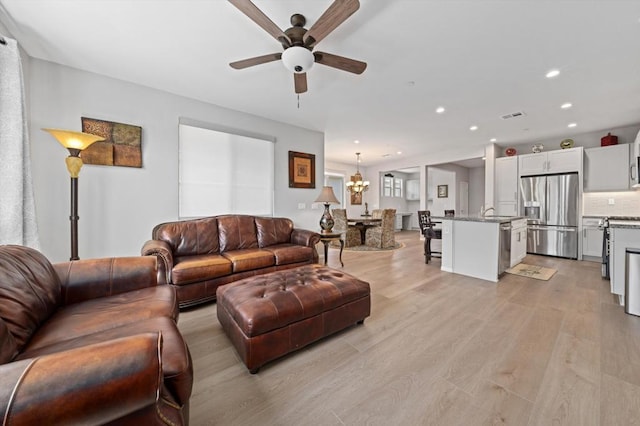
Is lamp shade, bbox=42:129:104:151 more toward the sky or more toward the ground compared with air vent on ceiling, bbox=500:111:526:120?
more toward the ground

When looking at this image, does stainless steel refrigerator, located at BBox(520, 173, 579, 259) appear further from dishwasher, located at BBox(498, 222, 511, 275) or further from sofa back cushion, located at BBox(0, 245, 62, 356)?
sofa back cushion, located at BBox(0, 245, 62, 356)

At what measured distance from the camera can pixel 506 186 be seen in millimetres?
5688

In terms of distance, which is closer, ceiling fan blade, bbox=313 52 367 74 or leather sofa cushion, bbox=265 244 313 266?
ceiling fan blade, bbox=313 52 367 74

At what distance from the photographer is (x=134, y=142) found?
3082mm

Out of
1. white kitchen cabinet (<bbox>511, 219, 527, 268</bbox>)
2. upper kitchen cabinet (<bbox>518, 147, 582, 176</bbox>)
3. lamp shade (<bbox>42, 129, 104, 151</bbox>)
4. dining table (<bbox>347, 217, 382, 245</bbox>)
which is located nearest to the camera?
lamp shade (<bbox>42, 129, 104, 151</bbox>)

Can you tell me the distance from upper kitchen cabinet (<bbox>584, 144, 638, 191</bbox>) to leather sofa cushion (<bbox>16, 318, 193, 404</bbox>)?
684 centimetres

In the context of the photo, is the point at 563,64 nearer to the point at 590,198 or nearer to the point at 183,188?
the point at 590,198

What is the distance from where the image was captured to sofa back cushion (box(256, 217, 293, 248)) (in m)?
3.59

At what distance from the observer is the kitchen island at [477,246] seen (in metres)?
3.37

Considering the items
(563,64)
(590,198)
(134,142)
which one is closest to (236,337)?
(134,142)

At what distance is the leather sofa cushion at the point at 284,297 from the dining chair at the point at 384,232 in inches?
156

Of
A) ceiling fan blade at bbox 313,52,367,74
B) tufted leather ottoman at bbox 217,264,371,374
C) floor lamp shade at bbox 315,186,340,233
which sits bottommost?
tufted leather ottoman at bbox 217,264,371,374

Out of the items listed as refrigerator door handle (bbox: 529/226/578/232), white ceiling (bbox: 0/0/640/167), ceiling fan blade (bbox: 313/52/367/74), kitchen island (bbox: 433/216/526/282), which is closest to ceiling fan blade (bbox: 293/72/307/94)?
ceiling fan blade (bbox: 313/52/367/74)

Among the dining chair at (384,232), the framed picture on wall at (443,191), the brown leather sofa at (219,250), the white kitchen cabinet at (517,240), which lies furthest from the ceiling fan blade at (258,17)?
the framed picture on wall at (443,191)
